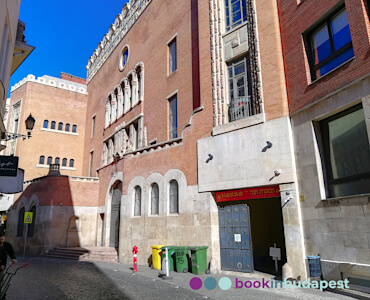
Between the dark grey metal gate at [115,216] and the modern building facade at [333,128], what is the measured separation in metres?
13.6

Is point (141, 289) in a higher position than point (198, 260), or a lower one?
lower

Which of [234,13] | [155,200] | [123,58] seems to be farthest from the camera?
[123,58]

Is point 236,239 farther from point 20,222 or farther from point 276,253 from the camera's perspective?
point 20,222

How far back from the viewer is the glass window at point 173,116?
746 inches

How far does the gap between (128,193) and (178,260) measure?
6.09 meters

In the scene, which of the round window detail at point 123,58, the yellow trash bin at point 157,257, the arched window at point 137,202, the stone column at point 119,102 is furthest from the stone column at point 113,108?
the yellow trash bin at point 157,257

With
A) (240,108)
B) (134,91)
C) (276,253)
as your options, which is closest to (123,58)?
(134,91)

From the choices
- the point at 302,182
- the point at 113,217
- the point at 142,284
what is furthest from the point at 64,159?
the point at 302,182

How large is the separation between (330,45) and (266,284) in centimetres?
808

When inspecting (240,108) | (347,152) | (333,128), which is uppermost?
(240,108)

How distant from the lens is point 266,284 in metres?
9.27

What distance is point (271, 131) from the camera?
1095 centimetres

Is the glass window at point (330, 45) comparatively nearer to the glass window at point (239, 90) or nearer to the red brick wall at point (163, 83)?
the glass window at point (239, 90)

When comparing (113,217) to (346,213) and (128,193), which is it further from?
(346,213)
